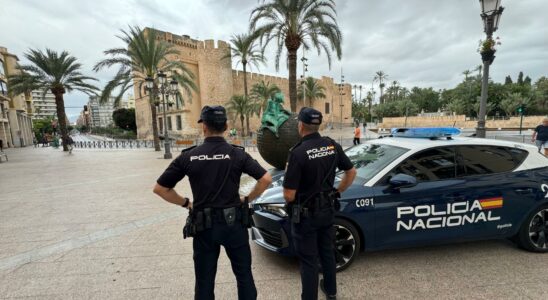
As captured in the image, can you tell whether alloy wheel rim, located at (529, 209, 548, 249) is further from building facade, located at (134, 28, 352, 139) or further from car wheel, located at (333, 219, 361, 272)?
building facade, located at (134, 28, 352, 139)

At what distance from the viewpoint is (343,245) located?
296 centimetres

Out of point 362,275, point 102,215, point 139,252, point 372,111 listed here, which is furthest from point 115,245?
point 372,111

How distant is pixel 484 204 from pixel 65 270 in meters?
4.88

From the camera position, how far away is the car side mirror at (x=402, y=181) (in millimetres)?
2752

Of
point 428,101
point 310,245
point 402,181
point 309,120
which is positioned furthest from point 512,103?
point 310,245

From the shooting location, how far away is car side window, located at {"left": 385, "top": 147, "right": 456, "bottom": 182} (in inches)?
119

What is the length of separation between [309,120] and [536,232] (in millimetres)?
3273

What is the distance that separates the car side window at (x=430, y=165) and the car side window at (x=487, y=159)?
12cm

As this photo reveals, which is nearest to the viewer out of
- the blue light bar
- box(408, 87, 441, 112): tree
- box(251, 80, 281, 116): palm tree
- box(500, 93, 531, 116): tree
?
the blue light bar

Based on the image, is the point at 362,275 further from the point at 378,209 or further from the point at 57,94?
the point at 57,94

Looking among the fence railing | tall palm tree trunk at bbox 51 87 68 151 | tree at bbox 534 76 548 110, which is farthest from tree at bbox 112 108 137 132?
tree at bbox 534 76 548 110

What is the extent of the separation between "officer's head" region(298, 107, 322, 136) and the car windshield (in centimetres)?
107

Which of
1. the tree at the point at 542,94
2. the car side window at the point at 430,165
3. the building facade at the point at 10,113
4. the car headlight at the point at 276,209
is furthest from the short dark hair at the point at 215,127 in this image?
the tree at the point at 542,94

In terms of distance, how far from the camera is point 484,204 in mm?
3041
